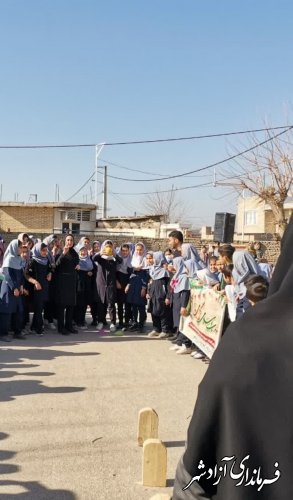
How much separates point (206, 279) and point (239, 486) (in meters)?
7.65

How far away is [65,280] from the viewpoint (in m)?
10.2

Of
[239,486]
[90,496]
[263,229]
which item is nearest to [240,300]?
[90,496]

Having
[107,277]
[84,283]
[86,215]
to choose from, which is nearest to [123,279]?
[107,277]

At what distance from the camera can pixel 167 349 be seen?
9172 mm

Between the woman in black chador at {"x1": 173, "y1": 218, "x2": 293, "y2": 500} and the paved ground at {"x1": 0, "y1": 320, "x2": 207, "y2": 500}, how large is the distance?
285 centimetres

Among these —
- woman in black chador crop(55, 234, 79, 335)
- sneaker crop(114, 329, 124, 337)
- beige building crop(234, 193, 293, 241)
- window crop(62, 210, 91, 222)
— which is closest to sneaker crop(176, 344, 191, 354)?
sneaker crop(114, 329, 124, 337)

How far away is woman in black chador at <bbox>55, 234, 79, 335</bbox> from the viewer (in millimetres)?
10141

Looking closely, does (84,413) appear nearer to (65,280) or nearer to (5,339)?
(5,339)

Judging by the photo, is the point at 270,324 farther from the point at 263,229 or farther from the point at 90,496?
the point at 263,229

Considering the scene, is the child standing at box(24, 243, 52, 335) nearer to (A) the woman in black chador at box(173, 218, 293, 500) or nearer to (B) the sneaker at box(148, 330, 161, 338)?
(B) the sneaker at box(148, 330, 161, 338)

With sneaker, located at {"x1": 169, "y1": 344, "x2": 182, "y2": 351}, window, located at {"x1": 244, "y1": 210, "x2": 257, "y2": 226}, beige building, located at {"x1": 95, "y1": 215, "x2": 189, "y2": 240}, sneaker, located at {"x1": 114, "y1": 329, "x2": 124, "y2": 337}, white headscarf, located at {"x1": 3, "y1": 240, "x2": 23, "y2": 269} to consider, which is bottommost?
sneaker, located at {"x1": 114, "y1": 329, "x2": 124, "y2": 337}

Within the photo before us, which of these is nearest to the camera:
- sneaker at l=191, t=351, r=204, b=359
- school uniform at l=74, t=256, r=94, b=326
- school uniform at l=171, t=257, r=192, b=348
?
sneaker at l=191, t=351, r=204, b=359

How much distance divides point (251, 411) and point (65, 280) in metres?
9.26

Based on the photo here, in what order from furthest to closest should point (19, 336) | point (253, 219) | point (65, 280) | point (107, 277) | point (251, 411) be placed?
point (253, 219)
point (107, 277)
point (65, 280)
point (19, 336)
point (251, 411)
